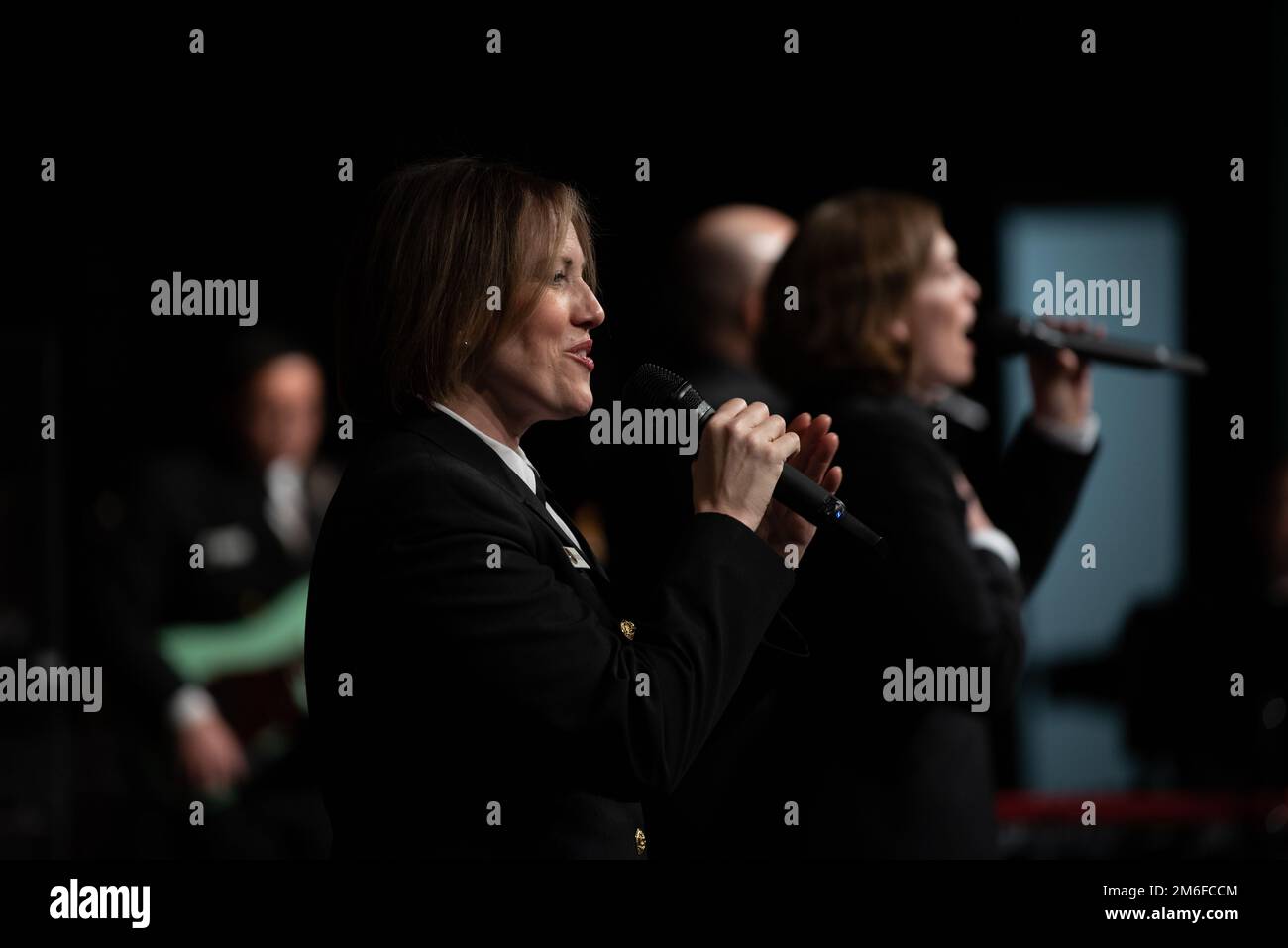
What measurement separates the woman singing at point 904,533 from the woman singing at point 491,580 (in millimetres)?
610

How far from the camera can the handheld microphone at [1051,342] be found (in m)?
2.59

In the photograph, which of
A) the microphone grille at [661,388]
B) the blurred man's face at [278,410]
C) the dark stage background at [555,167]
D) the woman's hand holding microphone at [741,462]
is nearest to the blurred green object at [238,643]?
the dark stage background at [555,167]

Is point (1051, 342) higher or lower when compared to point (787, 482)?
higher

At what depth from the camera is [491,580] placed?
4.92 feet

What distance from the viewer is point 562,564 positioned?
1630mm

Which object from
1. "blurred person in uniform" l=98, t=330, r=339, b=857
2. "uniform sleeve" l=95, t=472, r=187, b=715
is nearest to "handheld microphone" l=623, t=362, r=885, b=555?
"blurred person in uniform" l=98, t=330, r=339, b=857

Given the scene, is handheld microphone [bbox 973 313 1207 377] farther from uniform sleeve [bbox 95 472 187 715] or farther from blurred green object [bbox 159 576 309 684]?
uniform sleeve [bbox 95 472 187 715]

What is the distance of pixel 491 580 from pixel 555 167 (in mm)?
1678

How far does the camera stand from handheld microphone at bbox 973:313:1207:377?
8.50ft

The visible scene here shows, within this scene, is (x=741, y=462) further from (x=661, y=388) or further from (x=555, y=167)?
(x=555, y=167)

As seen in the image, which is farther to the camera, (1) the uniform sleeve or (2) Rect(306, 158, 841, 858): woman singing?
(1) the uniform sleeve

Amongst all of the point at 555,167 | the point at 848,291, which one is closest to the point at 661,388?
the point at 848,291

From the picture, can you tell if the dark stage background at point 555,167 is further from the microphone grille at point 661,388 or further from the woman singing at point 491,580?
the woman singing at point 491,580

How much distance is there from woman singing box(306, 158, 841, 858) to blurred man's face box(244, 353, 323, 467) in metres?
2.78
